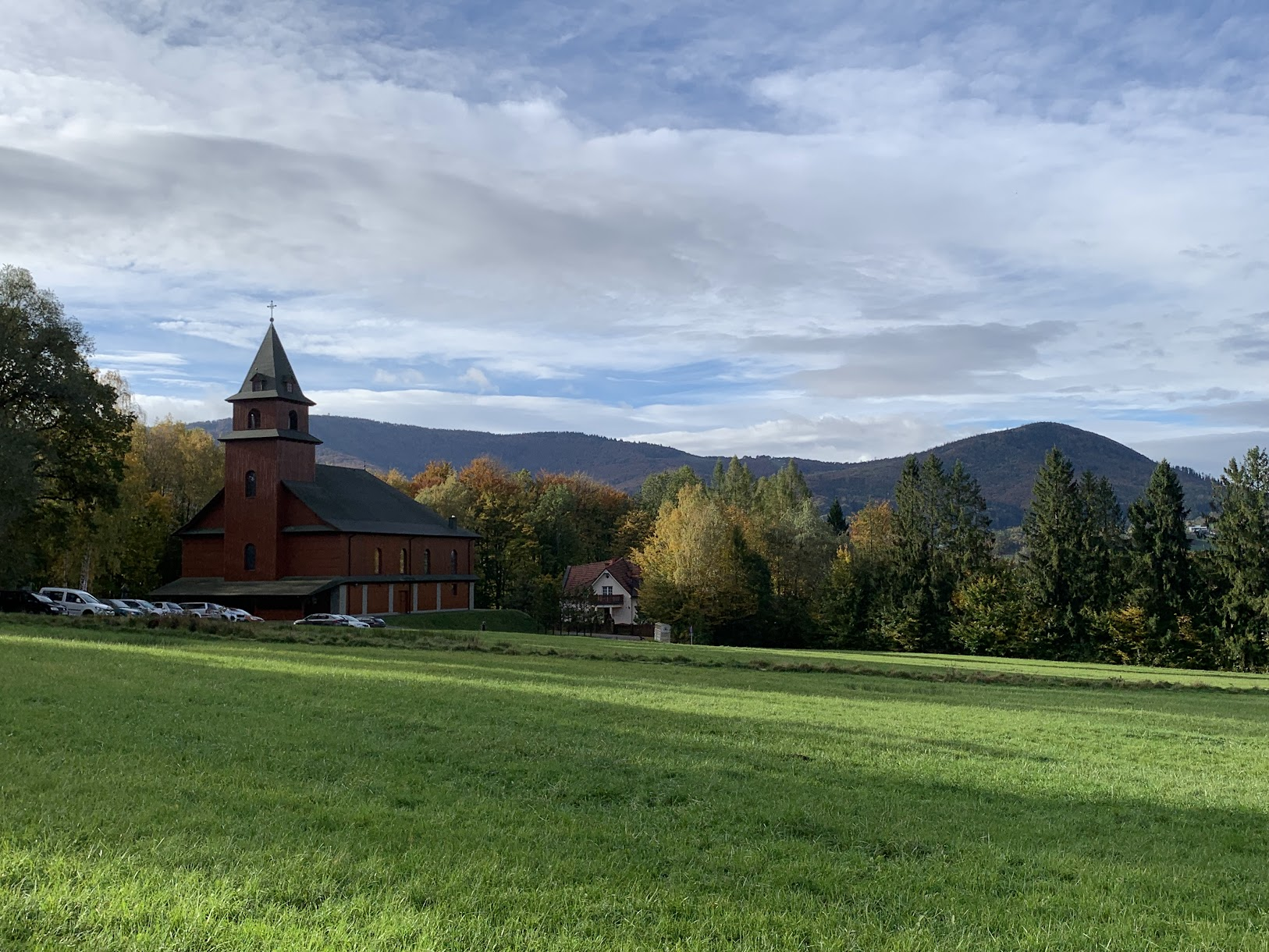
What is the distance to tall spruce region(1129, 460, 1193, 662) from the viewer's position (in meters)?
68.4

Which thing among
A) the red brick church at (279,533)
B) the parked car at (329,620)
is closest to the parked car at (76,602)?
the parked car at (329,620)

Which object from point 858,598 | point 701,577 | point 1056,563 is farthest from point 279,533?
point 1056,563

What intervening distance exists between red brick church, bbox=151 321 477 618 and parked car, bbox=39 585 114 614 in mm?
15483

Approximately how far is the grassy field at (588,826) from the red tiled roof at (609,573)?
8608 centimetres

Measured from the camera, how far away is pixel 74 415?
46.7 m

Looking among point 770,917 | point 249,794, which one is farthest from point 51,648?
point 770,917

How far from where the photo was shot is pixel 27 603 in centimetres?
4403

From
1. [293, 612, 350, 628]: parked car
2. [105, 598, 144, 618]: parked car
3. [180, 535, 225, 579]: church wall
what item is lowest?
[293, 612, 350, 628]: parked car

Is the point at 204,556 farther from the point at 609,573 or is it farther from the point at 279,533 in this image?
the point at 609,573

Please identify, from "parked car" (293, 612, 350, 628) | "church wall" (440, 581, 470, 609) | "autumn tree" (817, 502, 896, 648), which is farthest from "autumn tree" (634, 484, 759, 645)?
"parked car" (293, 612, 350, 628)

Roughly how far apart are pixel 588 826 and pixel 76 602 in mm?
44774

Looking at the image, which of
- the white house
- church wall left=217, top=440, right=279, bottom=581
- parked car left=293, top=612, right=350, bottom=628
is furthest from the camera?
the white house

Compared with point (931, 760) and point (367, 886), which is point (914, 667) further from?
point (367, 886)

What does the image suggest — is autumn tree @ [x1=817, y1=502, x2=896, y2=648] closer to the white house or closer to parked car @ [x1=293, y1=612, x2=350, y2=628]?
the white house
